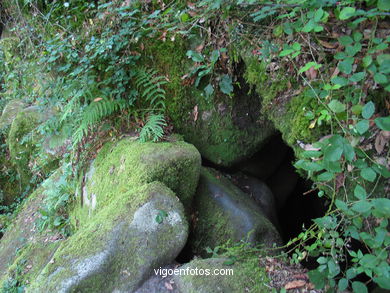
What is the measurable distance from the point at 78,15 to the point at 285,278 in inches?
175

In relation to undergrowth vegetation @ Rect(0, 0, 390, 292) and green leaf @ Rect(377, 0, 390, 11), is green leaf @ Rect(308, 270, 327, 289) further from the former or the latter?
green leaf @ Rect(377, 0, 390, 11)

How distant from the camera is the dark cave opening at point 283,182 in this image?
4.74 m

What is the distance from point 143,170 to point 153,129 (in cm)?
69

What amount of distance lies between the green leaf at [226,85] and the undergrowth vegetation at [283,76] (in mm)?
12

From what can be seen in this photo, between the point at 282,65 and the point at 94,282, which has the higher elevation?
the point at 282,65

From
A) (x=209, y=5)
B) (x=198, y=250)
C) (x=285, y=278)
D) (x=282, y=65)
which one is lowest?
(x=198, y=250)

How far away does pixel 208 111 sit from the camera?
4.22m

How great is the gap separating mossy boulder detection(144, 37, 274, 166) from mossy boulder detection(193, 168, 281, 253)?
62cm

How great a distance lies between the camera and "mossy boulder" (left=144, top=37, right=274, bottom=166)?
413 centimetres

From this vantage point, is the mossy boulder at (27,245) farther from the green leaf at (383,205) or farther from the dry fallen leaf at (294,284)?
the green leaf at (383,205)

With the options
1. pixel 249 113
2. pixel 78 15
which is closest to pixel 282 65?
pixel 249 113

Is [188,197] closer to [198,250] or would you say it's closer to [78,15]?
[198,250]

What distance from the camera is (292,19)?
3.00 metres

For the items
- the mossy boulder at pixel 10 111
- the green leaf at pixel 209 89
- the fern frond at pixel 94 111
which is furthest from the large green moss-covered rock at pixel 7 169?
the green leaf at pixel 209 89
